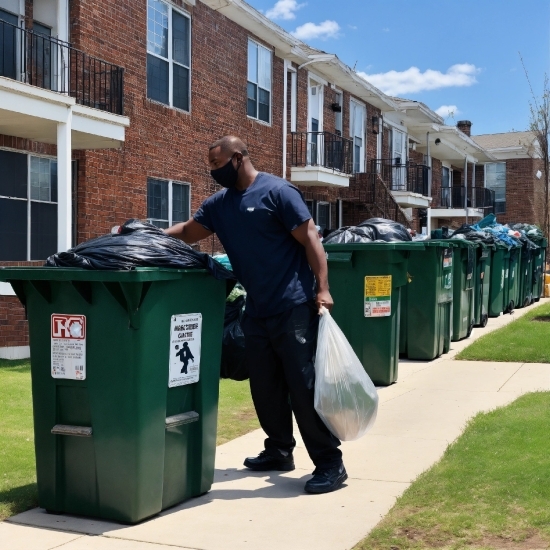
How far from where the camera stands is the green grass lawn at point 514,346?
10430 millimetres

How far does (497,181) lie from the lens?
41938 mm

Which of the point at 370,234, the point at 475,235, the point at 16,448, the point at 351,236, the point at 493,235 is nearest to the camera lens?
the point at 16,448

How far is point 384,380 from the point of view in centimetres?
872

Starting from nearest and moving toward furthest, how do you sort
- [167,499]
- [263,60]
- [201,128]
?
[167,499]
[201,128]
[263,60]

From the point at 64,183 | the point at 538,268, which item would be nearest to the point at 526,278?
the point at 538,268

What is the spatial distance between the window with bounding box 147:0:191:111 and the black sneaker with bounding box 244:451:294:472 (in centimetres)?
1028

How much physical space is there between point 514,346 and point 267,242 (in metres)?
6.88

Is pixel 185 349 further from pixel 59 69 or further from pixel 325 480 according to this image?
pixel 59 69

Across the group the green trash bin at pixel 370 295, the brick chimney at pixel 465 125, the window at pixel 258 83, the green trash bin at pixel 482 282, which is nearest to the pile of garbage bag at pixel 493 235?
the green trash bin at pixel 482 282

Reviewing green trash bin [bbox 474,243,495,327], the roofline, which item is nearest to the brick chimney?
the roofline

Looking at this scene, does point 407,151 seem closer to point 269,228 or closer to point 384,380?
point 384,380

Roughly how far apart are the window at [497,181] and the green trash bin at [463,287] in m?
30.2

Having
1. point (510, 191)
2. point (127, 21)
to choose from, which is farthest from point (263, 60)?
point (510, 191)

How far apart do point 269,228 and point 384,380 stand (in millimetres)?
4229
